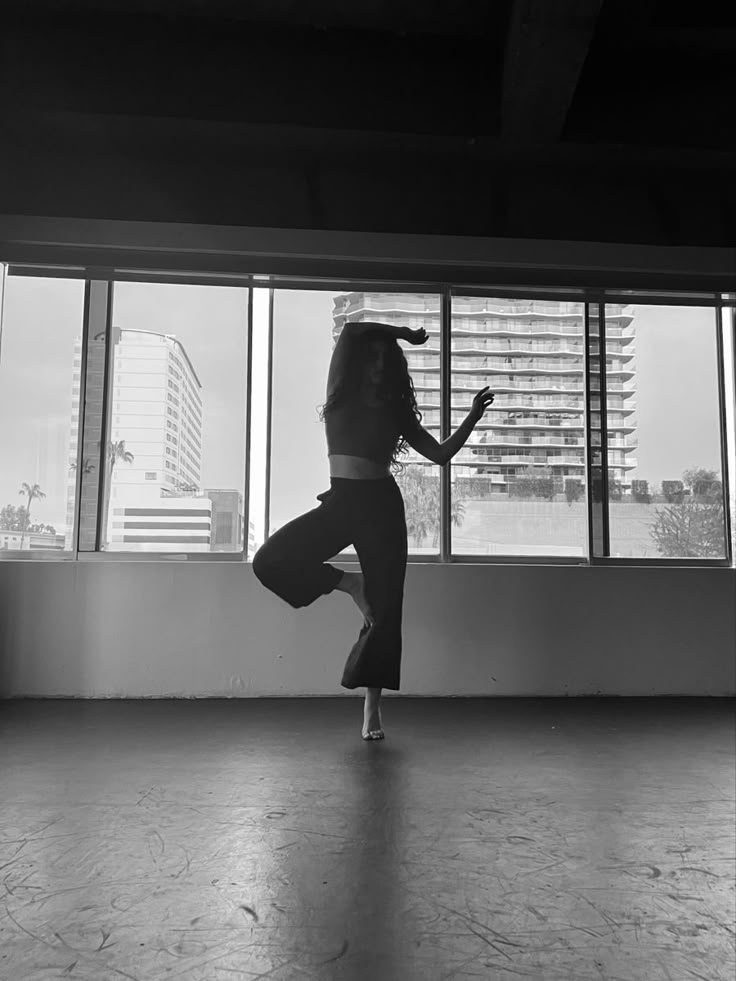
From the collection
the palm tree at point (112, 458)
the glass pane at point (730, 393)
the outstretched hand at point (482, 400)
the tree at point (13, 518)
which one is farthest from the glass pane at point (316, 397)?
the outstretched hand at point (482, 400)

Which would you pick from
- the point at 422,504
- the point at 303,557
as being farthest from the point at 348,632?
the point at 303,557

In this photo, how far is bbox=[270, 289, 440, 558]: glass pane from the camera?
3.94 meters

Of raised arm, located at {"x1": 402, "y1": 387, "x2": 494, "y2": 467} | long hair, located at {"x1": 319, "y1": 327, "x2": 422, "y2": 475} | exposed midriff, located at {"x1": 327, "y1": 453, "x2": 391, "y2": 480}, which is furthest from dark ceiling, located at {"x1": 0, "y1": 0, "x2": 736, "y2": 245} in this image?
exposed midriff, located at {"x1": 327, "y1": 453, "x2": 391, "y2": 480}

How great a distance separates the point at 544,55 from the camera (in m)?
1.75

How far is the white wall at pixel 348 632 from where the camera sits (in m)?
3.64

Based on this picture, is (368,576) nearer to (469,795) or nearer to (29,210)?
(469,795)

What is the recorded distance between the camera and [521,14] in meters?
1.85

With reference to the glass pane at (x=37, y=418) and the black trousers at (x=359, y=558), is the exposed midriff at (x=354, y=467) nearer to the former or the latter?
the black trousers at (x=359, y=558)

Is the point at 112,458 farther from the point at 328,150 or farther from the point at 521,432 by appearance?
the point at 328,150

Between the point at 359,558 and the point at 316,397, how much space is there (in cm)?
156

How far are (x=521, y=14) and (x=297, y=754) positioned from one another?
93.3 inches

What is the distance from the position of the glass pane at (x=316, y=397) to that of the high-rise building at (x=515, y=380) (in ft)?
0.04

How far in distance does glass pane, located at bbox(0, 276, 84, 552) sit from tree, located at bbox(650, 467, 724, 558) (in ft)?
11.1

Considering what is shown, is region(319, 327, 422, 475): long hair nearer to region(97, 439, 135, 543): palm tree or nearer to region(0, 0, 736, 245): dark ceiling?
region(0, 0, 736, 245): dark ceiling
